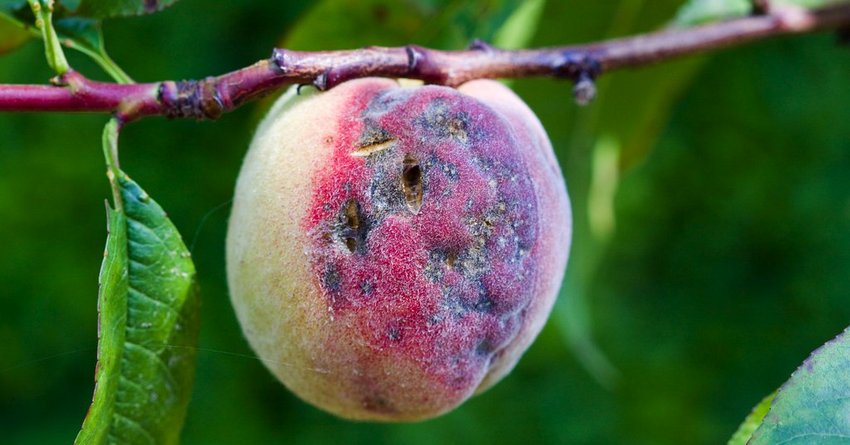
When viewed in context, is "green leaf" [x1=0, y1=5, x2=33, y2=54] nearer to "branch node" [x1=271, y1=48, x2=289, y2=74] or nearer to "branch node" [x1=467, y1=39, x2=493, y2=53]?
"branch node" [x1=271, y1=48, x2=289, y2=74]

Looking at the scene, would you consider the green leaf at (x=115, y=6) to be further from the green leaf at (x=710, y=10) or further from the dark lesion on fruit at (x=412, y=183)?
the green leaf at (x=710, y=10)

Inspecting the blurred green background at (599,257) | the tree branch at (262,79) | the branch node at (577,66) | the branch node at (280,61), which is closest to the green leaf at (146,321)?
the tree branch at (262,79)

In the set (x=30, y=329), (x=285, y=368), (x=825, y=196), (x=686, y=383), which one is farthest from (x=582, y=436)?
(x=285, y=368)

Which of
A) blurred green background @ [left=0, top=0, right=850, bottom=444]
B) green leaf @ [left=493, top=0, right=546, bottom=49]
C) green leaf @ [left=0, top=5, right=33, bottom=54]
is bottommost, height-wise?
blurred green background @ [left=0, top=0, right=850, bottom=444]

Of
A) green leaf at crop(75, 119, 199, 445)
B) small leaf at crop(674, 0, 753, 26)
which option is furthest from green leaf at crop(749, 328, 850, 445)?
small leaf at crop(674, 0, 753, 26)

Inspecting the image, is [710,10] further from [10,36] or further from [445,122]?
[10,36]

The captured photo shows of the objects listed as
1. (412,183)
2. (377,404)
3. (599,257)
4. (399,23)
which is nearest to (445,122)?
(412,183)

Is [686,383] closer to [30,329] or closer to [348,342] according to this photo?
[30,329]
